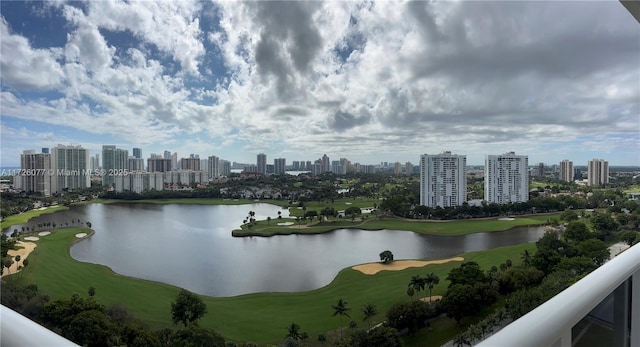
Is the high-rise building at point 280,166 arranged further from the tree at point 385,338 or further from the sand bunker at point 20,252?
the tree at point 385,338

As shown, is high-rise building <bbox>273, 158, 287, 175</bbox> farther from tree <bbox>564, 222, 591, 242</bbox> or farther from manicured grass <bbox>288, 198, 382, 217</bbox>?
tree <bbox>564, 222, 591, 242</bbox>

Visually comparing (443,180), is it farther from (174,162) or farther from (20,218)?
(20,218)

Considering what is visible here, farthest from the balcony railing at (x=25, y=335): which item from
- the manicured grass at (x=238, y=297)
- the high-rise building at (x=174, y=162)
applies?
the high-rise building at (x=174, y=162)

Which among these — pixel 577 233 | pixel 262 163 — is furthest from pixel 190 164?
pixel 577 233

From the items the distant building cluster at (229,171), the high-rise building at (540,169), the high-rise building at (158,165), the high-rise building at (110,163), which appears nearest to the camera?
the distant building cluster at (229,171)

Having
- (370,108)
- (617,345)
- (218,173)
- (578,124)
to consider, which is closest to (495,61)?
(370,108)

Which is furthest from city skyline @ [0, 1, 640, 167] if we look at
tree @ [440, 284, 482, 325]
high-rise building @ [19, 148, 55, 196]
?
tree @ [440, 284, 482, 325]

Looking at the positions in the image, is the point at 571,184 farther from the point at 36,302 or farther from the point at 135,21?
the point at 36,302
